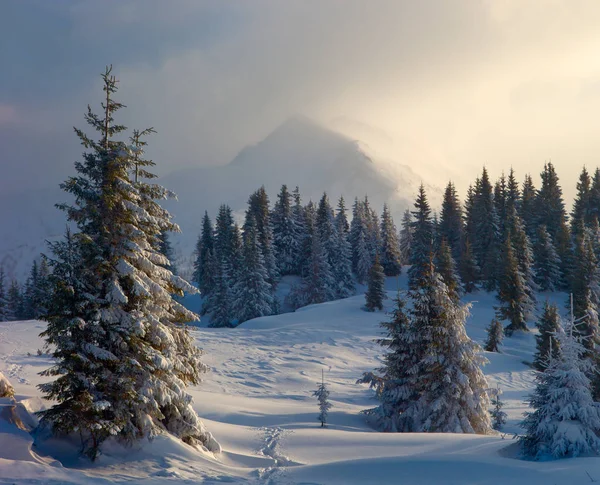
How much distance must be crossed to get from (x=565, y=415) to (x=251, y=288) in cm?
4750

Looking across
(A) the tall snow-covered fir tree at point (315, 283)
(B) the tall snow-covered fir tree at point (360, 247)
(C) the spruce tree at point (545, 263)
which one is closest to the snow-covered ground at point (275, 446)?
(C) the spruce tree at point (545, 263)

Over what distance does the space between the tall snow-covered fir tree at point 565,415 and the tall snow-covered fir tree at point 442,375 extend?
23.4ft

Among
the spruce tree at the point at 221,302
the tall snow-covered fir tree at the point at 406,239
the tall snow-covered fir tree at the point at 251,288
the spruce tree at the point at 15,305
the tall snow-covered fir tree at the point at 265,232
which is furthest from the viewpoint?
the tall snow-covered fir tree at the point at 406,239

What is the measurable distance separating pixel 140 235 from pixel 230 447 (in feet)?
21.7

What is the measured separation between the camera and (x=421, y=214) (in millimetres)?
66875

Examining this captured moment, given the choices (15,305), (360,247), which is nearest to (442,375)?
(360,247)

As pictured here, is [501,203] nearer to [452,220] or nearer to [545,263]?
[452,220]

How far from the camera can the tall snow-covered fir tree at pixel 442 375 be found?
17953 mm

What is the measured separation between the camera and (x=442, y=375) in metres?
18.4

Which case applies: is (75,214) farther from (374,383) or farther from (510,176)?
(510,176)

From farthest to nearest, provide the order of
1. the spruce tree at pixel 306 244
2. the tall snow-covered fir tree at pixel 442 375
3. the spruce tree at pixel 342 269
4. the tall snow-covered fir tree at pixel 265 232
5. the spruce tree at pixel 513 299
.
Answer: the spruce tree at pixel 306 244 < the spruce tree at pixel 342 269 < the tall snow-covered fir tree at pixel 265 232 < the spruce tree at pixel 513 299 < the tall snow-covered fir tree at pixel 442 375

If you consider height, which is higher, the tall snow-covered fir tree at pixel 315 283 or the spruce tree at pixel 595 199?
the spruce tree at pixel 595 199

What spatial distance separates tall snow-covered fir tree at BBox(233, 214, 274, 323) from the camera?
2188 inches

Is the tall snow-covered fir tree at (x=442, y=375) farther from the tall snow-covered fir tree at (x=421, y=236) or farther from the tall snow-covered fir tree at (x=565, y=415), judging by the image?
the tall snow-covered fir tree at (x=421, y=236)
